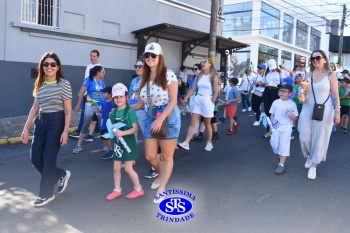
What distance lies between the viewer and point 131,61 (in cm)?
1446

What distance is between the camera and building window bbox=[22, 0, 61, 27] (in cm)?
1102

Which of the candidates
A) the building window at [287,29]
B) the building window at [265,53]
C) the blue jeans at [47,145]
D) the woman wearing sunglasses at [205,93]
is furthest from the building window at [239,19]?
the blue jeans at [47,145]

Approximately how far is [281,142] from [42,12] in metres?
8.97

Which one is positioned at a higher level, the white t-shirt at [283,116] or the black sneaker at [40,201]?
the white t-shirt at [283,116]

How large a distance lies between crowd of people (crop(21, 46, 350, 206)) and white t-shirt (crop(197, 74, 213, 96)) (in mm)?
19

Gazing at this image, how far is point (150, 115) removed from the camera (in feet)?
14.4

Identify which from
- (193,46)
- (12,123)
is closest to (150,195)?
(12,123)

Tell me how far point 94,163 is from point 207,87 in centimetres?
254

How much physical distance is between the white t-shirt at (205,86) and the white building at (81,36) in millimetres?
6380

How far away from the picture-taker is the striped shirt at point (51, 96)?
172 inches

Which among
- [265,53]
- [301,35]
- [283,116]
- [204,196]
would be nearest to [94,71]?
[204,196]

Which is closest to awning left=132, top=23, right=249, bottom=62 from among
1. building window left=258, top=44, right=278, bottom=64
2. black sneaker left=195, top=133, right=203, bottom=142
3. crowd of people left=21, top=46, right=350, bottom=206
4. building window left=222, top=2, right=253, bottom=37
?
black sneaker left=195, top=133, right=203, bottom=142

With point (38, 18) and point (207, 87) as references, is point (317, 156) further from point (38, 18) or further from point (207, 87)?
point (38, 18)

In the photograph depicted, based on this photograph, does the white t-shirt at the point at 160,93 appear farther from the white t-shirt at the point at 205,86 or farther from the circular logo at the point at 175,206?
the white t-shirt at the point at 205,86
